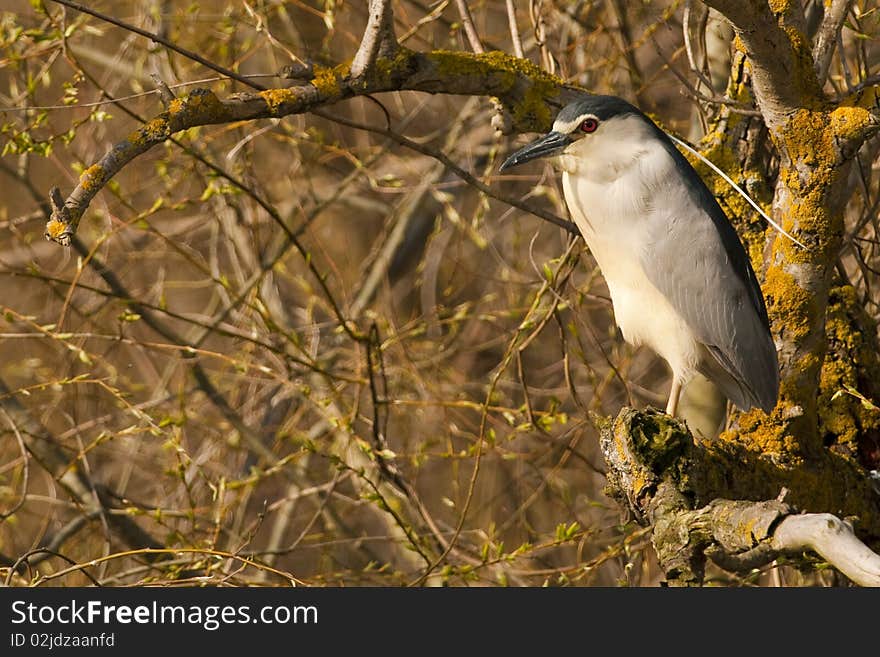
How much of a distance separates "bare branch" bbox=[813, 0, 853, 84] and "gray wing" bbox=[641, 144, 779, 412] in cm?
52

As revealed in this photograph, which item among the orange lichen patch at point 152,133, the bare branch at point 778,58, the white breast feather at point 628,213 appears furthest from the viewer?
the white breast feather at point 628,213

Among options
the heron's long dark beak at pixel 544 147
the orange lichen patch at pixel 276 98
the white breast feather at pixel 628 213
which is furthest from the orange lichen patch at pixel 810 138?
the orange lichen patch at pixel 276 98

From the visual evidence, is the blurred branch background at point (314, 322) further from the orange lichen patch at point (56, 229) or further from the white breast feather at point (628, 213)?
the orange lichen patch at point (56, 229)

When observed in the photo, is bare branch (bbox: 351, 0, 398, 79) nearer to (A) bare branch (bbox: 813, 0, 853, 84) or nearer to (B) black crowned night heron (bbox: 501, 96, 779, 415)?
(B) black crowned night heron (bbox: 501, 96, 779, 415)

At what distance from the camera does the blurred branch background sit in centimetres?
349

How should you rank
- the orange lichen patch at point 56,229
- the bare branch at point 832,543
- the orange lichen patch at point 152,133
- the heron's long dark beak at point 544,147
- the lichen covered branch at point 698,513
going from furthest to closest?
the heron's long dark beak at point 544,147, the orange lichen patch at point 152,133, the orange lichen patch at point 56,229, the lichen covered branch at point 698,513, the bare branch at point 832,543

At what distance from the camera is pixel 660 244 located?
338 centimetres

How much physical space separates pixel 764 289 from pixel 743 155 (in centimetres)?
43

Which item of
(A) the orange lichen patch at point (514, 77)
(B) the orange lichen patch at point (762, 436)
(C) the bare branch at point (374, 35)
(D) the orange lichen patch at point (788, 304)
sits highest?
(A) the orange lichen patch at point (514, 77)

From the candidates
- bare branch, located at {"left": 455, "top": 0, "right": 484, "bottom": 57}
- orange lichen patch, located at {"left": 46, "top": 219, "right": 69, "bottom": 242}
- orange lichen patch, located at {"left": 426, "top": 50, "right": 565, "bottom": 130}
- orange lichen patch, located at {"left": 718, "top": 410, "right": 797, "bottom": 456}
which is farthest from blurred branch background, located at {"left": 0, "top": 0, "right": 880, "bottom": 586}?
orange lichen patch, located at {"left": 46, "top": 219, "right": 69, "bottom": 242}

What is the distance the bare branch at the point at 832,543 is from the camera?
1561mm

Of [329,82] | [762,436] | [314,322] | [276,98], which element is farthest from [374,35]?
[314,322]

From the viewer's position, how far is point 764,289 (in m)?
2.96
